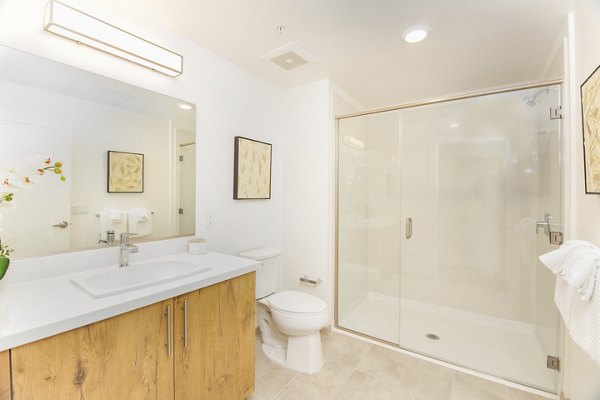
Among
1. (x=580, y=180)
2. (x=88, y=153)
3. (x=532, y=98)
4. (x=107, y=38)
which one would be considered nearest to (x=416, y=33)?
(x=532, y=98)

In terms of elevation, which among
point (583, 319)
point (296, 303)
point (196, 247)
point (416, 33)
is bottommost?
point (296, 303)

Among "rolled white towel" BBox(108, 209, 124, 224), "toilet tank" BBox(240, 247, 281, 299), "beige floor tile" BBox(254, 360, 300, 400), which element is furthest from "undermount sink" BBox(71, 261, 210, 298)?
"beige floor tile" BBox(254, 360, 300, 400)

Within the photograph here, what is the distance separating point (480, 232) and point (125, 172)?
2997 millimetres

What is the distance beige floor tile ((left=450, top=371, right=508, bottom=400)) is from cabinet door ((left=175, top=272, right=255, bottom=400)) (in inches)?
52.0

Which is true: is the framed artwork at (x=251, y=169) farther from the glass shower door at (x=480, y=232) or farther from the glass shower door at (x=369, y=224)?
the glass shower door at (x=480, y=232)

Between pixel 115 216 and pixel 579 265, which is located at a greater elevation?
pixel 115 216

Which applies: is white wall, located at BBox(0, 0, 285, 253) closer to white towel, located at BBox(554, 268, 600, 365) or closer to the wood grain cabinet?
the wood grain cabinet

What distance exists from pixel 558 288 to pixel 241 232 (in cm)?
197

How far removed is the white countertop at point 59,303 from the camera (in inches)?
32.3

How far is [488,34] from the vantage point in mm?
1744

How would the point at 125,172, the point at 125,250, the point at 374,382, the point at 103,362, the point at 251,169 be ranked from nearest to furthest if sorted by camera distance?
the point at 103,362, the point at 125,250, the point at 125,172, the point at 374,382, the point at 251,169

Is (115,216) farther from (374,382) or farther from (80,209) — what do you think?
(374,382)

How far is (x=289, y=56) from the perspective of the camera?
2029 mm

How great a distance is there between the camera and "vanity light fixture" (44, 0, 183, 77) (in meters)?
1.26
